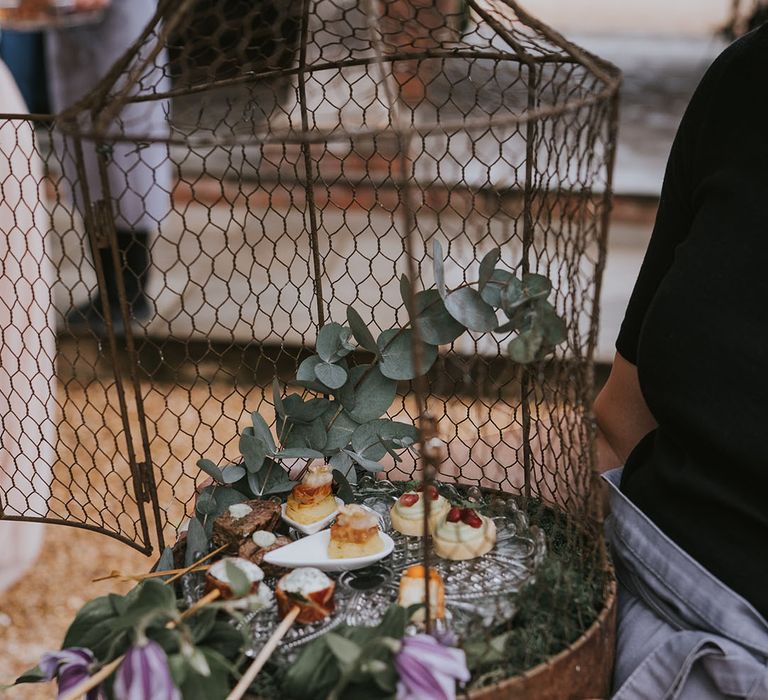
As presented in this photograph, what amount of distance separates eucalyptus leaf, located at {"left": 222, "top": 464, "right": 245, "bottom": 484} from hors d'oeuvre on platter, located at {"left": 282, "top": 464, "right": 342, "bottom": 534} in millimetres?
53

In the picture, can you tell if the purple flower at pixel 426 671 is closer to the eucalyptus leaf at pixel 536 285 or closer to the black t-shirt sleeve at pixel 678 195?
the eucalyptus leaf at pixel 536 285

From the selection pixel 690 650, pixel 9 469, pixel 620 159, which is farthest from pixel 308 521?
pixel 620 159

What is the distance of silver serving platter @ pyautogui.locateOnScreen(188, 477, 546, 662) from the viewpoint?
0.64 meters

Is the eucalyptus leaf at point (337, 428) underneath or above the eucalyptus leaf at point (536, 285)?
underneath

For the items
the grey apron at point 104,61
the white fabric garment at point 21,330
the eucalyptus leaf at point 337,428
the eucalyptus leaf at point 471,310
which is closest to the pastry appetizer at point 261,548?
the eucalyptus leaf at point 337,428

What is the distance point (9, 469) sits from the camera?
1.38 meters

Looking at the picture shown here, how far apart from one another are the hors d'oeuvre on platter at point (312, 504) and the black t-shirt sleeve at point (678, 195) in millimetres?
360

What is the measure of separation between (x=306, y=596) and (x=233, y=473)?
0.18m

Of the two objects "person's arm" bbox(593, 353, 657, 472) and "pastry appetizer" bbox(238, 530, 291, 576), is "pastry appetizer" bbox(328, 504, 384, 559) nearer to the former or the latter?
"pastry appetizer" bbox(238, 530, 291, 576)

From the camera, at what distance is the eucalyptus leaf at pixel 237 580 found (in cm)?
61

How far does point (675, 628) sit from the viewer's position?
731 mm

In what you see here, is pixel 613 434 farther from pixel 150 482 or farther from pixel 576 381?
pixel 150 482

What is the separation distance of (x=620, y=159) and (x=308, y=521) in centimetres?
338

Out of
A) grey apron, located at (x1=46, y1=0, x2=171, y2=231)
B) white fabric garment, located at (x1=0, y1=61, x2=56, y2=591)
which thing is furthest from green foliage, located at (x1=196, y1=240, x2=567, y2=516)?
grey apron, located at (x1=46, y1=0, x2=171, y2=231)
